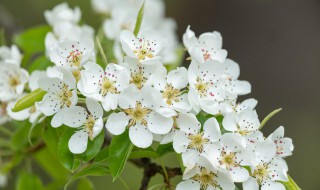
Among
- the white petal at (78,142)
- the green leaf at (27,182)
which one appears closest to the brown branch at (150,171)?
the white petal at (78,142)

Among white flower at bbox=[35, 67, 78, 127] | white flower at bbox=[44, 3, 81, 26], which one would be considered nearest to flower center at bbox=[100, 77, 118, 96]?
white flower at bbox=[35, 67, 78, 127]

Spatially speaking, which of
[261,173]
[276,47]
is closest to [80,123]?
[261,173]

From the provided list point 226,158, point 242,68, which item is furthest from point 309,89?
point 226,158

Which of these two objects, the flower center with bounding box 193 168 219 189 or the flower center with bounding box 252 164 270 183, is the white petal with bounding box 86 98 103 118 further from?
the flower center with bounding box 252 164 270 183

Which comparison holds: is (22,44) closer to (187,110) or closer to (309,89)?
(187,110)

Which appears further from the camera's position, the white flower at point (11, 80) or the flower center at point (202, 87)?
the white flower at point (11, 80)

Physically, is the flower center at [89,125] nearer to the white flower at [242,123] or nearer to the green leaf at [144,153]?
the green leaf at [144,153]
